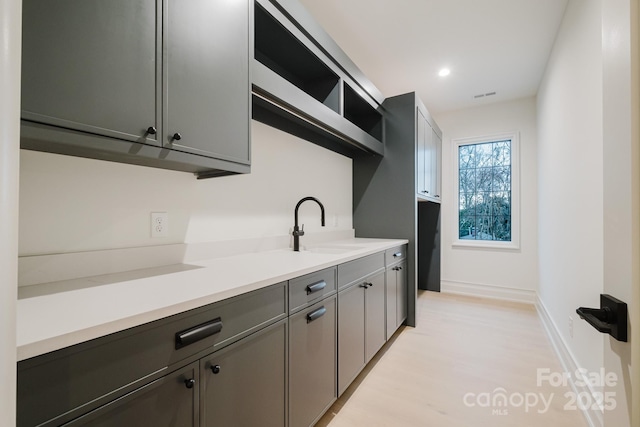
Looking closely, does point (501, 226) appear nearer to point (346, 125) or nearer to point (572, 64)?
point (572, 64)

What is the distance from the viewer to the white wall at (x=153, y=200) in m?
1.06

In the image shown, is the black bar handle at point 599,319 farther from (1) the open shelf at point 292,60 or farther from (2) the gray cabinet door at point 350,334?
(1) the open shelf at point 292,60

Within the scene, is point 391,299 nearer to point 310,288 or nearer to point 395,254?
point 395,254

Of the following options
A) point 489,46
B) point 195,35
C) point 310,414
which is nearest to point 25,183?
point 195,35

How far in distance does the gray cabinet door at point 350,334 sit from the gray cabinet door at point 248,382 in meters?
0.56

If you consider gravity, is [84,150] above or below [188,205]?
above

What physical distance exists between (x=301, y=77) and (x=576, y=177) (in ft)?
6.69

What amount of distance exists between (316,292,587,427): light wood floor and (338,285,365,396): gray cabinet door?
17 cm

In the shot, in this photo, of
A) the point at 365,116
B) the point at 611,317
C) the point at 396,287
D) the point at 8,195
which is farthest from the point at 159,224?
the point at 365,116

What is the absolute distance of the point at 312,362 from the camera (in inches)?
57.6

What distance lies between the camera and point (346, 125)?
2.33m

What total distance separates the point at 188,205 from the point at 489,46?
3024 millimetres

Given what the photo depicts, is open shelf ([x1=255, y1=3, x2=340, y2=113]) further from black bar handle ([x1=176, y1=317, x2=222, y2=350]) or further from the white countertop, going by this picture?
black bar handle ([x1=176, y1=317, x2=222, y2=350])

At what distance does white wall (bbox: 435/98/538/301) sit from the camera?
155 inches
